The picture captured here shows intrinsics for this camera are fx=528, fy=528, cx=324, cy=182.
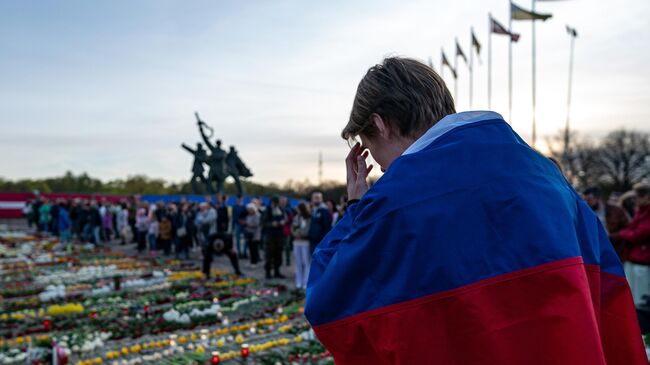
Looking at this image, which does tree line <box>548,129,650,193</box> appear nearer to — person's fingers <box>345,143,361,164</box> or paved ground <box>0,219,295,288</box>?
paved ground <box>0,219,295,288</box>

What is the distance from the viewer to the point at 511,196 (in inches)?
53.4

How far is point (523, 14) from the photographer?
2469cm

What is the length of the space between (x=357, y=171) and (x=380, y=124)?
293 mm

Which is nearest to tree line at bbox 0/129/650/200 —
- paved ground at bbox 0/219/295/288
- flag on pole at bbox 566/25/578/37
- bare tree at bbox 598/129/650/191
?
bare tree at bbox 598/129/650/191

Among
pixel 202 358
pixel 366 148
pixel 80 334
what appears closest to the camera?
pixel 366 148

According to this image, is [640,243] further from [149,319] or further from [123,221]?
[123,221]

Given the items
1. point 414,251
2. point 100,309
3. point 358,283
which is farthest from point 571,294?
point 100,309

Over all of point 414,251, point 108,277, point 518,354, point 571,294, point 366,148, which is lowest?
point 108,277

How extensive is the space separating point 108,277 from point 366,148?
1455 centimetres

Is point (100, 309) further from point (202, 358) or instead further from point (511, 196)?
point (511, 196)

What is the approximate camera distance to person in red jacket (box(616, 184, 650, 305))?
661 cm

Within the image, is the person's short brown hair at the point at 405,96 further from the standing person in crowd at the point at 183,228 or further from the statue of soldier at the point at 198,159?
the statue of soldier at the point at 198,159

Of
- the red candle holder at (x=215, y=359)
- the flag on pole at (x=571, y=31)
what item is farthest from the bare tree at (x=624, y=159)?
the red candle holder at (x=215, y=359)

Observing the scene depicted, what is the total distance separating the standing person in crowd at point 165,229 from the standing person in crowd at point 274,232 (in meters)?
6.45
